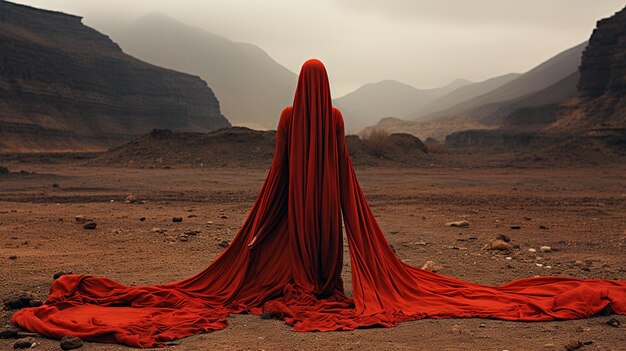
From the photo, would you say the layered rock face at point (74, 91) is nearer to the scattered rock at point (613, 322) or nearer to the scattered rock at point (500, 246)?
the scattered rock at point (500, 246)

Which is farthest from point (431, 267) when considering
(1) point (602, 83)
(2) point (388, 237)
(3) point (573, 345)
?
(1) point (602, 83)

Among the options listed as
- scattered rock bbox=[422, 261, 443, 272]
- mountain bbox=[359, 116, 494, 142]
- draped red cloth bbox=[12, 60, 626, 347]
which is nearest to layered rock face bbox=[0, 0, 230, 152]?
mountain bbox=[359, 116, 494, 142]

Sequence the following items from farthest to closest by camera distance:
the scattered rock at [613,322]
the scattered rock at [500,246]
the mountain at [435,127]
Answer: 1. the mountain at [435,127]
2. the scattered rock at [500,246]
3. the scattered rock at [613,322]

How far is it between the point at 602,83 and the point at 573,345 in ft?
231

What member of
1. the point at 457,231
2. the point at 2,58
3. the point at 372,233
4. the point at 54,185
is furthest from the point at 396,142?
the point at 2,58

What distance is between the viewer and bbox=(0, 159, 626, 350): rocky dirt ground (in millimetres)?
4258

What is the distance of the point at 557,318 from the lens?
4.72 m

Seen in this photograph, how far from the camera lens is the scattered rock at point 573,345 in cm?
396

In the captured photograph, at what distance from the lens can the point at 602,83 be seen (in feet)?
216

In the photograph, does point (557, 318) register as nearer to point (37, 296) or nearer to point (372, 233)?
point (372, 233)

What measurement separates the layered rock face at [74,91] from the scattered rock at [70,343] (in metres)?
57.0

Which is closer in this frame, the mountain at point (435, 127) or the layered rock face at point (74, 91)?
the layered rock face at point (74, 91)

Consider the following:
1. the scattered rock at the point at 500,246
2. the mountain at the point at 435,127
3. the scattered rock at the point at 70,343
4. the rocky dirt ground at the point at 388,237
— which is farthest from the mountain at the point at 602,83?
the scattered rock at the point at 70,343

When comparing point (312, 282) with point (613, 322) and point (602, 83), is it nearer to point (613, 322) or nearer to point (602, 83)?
point (613, 322)
